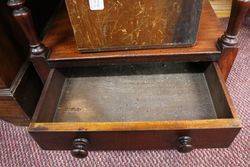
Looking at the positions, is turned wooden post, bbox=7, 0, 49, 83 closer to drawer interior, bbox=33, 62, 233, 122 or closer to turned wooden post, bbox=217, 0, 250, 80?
drawer interior, bbox=33, 62, 233, 122

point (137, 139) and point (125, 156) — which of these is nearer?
point (137, 139)

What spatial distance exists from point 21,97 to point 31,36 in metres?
0.21

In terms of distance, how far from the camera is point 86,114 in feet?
2.39

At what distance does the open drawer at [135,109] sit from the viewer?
22.5 inches

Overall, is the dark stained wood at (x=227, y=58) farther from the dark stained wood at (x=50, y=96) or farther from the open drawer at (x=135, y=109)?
the dark stained wood at (x=50, y=96)

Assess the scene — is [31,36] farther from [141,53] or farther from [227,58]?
[227,58]

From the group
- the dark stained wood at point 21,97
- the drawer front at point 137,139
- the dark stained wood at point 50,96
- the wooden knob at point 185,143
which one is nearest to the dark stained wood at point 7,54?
the dark stained wood at point 21,97

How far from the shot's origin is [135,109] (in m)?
0.73

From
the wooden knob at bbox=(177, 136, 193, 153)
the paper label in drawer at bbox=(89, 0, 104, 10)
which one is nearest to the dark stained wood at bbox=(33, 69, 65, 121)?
the paper label in drawer at bbox=(89, 0, 104, 10)

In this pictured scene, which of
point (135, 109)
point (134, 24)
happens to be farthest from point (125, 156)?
point (134, 24)

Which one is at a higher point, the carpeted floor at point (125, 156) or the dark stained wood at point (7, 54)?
the dark stained wood at point (7, 54)

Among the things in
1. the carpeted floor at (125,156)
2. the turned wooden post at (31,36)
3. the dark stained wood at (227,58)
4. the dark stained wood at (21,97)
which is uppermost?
the turned wooden post at (31,36)

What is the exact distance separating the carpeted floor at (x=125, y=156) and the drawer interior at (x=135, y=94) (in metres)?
0.15

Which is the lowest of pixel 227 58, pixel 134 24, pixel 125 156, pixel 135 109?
pixel 125 156
